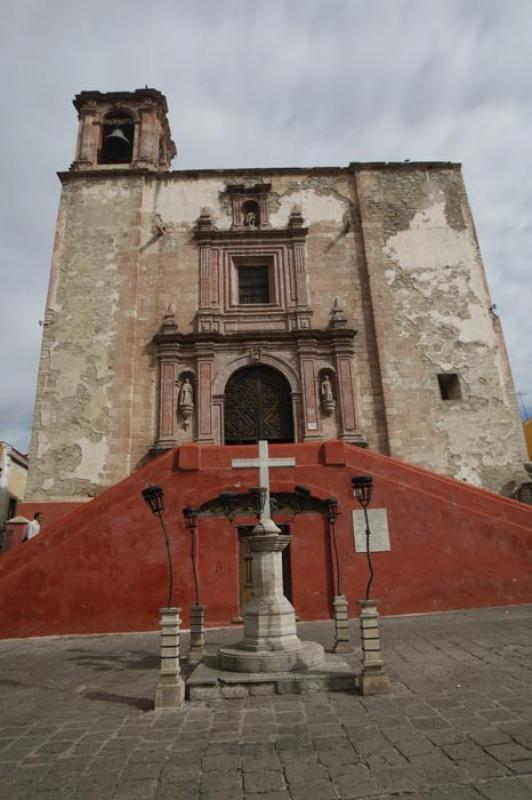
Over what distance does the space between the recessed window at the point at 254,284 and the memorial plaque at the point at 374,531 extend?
7.10 m

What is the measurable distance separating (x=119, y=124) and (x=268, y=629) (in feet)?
52.4

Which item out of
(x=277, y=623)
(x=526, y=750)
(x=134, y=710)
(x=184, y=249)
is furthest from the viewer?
(x=184, y=249)

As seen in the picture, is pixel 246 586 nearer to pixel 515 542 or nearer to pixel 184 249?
pixel 515 542

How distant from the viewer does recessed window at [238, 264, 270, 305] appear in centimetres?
1434

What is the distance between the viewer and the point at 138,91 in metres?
16.2

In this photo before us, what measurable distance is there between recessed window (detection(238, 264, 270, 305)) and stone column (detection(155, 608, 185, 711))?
10.5 m

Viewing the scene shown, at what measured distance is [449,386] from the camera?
13.3 meters

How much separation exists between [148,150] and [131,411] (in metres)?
8.28

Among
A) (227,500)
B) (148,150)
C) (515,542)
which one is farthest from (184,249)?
(515,542)

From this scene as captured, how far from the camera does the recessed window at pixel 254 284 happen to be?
14344 mm

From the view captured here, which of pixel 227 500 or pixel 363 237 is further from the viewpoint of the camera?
pixel 363 237

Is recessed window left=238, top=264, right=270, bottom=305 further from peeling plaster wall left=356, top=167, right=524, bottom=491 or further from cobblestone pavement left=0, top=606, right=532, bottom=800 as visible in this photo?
cobblestone pavement left=0, top=606, right=532, bottom=800

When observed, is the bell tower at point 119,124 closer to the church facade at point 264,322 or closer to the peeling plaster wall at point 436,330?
the church facade at point 264,322

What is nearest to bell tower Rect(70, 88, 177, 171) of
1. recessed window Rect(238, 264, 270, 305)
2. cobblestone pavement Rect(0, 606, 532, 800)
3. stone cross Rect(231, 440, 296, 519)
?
recessed window Rect(238, 264, 270, 305)
